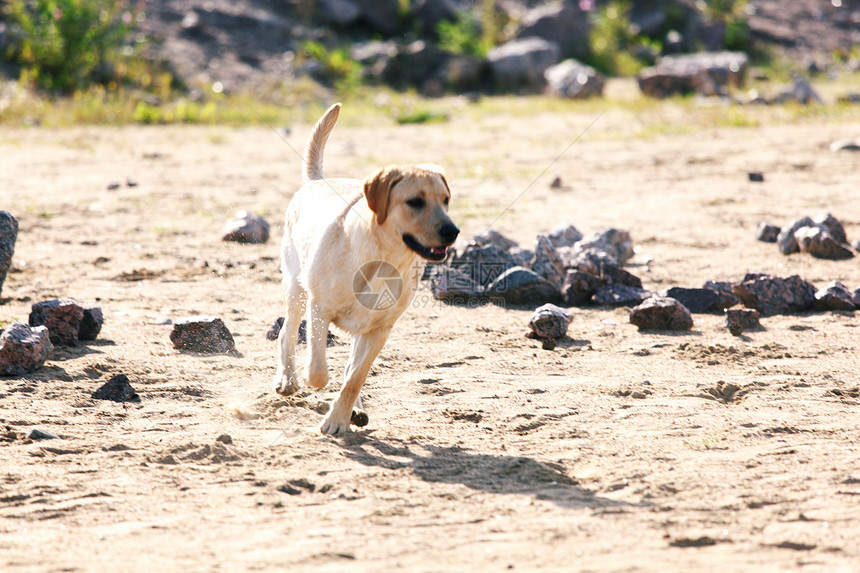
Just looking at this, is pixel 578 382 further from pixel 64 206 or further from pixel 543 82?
pixel 543 82

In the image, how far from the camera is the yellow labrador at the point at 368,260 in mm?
4473

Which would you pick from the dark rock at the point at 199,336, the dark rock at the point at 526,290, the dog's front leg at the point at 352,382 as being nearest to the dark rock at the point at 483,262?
the dark rock at the point at 526,290

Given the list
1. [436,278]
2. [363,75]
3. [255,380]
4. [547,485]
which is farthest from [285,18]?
[547,485]

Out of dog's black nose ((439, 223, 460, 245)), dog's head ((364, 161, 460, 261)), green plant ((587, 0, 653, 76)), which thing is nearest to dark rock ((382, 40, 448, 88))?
green plant ((587, 0, 653, 76))

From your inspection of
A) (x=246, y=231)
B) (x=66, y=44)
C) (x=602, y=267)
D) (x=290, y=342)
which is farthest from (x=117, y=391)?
(x=66, y=44)

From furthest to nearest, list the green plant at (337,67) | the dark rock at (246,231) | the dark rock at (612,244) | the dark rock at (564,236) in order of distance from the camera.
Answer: the green plant at (337,67) → the dark rock at (246,231) → the dark rock at (564,236) → the dark rock at (612,244)

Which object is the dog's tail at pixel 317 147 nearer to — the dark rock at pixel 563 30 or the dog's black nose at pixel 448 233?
the dog's black nose at pixel 448 233

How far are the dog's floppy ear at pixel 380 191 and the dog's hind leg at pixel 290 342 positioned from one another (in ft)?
3.36

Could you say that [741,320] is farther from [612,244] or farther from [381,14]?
[381,14]

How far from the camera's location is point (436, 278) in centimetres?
722

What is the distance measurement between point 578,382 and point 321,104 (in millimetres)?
12489

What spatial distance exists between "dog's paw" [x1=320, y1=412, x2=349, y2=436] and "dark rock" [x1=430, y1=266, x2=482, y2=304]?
257 centimetres

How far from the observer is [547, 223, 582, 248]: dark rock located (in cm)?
818

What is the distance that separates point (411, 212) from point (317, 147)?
5.40 feet
